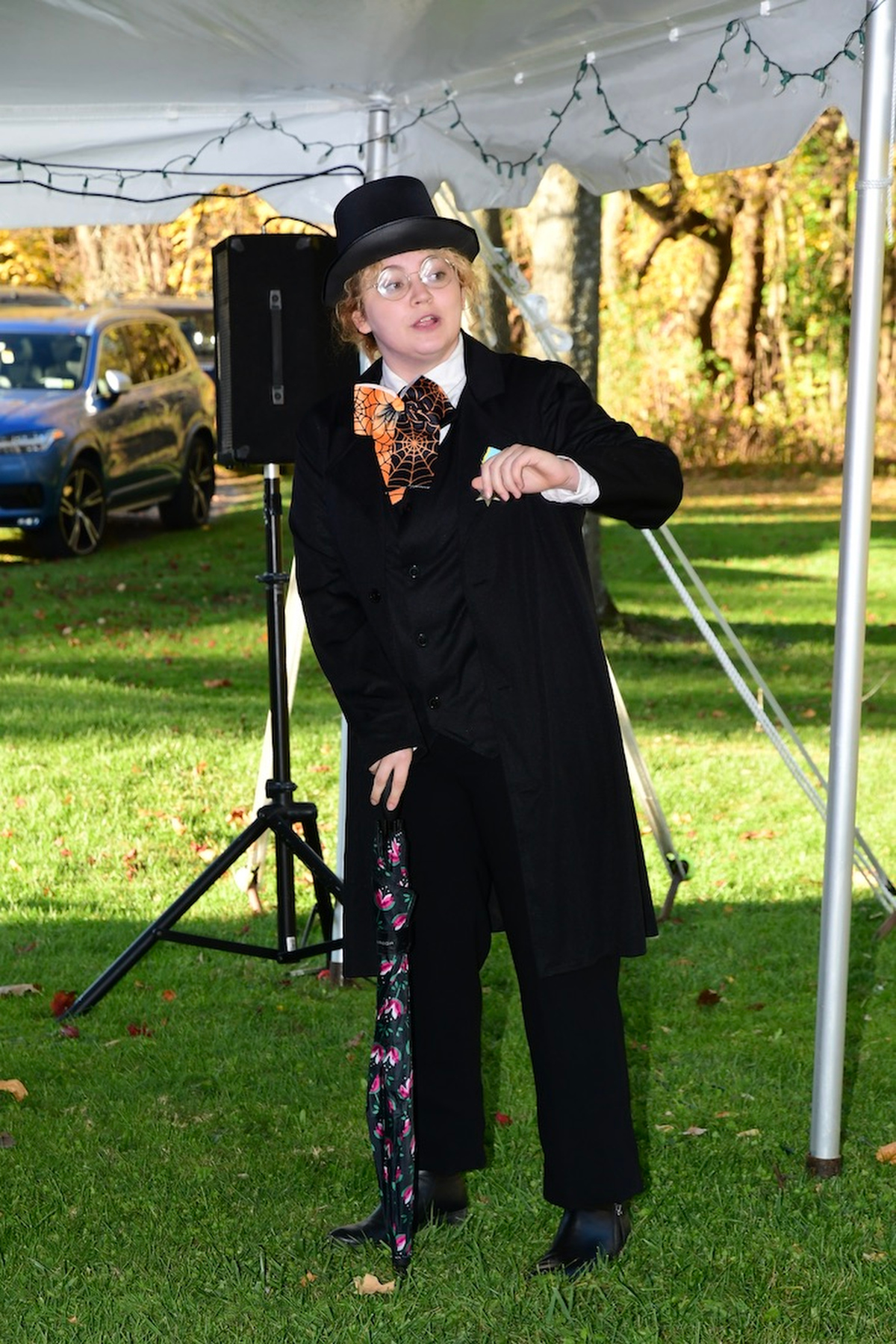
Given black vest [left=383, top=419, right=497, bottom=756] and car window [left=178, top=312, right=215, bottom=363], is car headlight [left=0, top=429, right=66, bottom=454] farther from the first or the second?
black vest [left=383, top=419, right=497, bottom=756]

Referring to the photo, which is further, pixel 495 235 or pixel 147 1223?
pixel 495 235

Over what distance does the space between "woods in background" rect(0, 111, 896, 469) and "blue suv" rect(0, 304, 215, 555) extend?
7795 mm

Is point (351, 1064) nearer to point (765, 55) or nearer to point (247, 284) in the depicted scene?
point (247, 284)

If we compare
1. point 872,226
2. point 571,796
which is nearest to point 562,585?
point 571,796

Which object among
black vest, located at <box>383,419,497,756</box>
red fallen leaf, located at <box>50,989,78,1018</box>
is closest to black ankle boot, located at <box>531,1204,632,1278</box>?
black vest, located at <box>383,419,497,756</box>

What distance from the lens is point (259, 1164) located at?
4.20 m

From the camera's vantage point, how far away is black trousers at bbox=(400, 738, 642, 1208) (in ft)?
11.3

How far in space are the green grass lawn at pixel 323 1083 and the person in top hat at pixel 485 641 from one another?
33cm

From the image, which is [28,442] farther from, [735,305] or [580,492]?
[735,305]

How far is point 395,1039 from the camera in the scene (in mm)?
3494

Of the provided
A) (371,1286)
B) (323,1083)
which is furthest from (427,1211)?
(323,1083)

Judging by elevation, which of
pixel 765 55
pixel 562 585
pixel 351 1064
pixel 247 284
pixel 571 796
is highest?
pixel 765 55

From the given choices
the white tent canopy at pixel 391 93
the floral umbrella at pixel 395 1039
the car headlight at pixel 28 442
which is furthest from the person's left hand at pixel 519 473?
the car headlight at pixel 28 442

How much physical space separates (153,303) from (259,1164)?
794 inches
